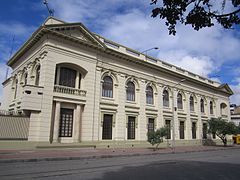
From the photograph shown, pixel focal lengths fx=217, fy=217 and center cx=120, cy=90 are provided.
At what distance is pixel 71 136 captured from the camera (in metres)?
19.5

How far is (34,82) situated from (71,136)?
6.35m

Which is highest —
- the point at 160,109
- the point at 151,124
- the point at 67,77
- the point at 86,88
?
the point at 67,77

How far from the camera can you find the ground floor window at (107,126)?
851 inches

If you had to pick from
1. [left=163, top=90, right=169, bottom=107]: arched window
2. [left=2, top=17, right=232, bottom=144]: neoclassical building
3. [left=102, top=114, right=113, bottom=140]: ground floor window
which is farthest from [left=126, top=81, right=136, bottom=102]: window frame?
[left=163, top=90, right=169, bottom=107]: arched window

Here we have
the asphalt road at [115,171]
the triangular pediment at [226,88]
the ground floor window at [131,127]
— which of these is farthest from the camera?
the triangular pediment at [226,88]

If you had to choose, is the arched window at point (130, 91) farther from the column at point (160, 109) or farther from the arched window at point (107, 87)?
the column at point (160, 109)

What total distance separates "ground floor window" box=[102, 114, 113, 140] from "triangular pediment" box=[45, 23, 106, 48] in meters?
7.18

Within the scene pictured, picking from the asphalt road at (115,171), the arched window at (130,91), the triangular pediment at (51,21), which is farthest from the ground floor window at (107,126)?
the asphalt road at (115,171)

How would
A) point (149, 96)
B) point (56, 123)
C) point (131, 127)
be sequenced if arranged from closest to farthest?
point (56, 123)
point (131, 127)
point (149, 96)

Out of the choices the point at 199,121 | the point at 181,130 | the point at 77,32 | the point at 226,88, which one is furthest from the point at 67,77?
the point at 226,88

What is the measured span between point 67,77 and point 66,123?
14.2 ft

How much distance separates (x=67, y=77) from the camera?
67.6 feet

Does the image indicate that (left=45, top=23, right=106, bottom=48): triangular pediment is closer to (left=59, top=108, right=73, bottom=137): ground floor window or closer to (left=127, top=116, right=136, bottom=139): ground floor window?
(left=59, top=108, right=73, bottom=137): ground floor window

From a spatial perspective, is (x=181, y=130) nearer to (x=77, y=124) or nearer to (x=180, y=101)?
(x=180, y=101)
